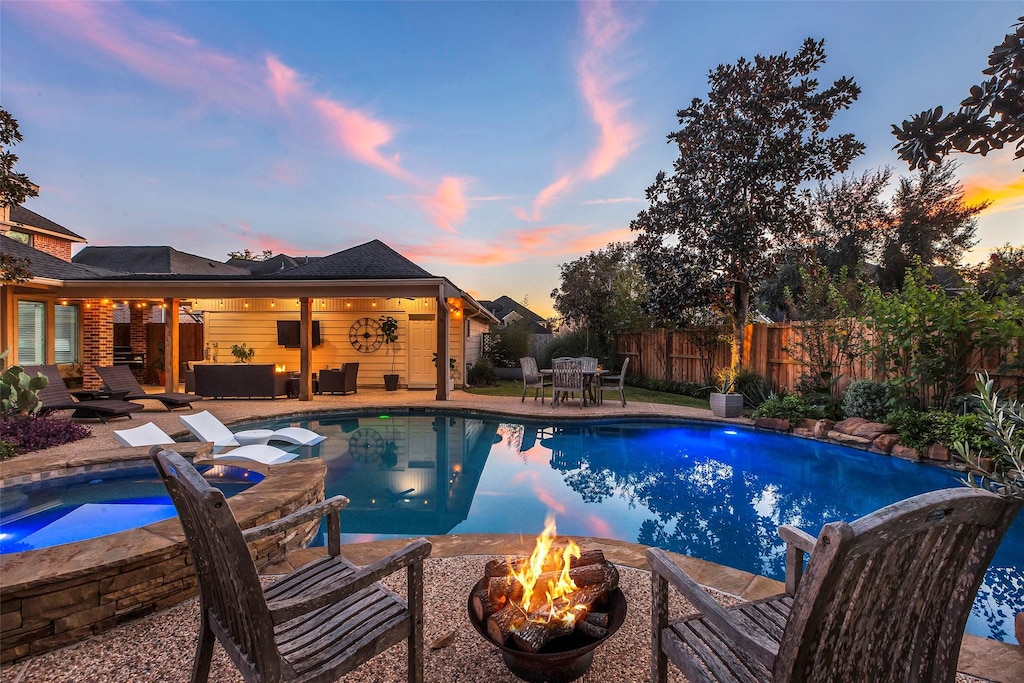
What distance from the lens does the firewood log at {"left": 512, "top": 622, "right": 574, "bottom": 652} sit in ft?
5.68

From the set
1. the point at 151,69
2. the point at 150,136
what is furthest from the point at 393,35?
the point at 150,136

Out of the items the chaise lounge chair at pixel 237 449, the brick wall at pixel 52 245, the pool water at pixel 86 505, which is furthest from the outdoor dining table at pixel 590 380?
the brick wall at pixel 52 245

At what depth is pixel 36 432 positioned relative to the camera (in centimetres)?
598

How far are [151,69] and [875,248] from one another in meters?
18.5

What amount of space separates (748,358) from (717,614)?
10.9 meters

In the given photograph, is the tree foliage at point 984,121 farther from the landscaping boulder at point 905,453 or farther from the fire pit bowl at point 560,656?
the landscaping boulder at point 905,453

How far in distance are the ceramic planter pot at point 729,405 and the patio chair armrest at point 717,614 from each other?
8.43m

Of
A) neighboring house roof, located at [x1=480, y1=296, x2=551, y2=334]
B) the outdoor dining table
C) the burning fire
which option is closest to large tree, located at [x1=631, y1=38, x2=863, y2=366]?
the outdoor dining table

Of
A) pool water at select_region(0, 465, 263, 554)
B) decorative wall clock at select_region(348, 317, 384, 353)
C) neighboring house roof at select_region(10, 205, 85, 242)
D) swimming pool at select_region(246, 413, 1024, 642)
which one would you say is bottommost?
swimming pool at select_region(246, 413, 1024, 642)

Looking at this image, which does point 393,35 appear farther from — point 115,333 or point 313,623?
point 115,333

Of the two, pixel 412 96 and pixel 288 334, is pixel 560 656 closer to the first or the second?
pixel 412 96

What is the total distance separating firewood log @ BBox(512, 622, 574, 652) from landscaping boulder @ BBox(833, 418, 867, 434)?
7.38 meters

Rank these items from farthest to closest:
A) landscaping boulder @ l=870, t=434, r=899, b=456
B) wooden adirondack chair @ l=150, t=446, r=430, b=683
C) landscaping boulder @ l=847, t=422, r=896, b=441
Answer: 1. landscaping boulder @ l=847, t=422, r=896, b=441
2. landscaping boulder @ l=870, t=434, r=899, b=456
3. wooden adirondack chair @ l=150, t=446, r=430, b=683

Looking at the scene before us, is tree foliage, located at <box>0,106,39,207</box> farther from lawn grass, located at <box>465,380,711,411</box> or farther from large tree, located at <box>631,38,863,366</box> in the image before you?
large tree, located at <box>631,38,863,366</box>
